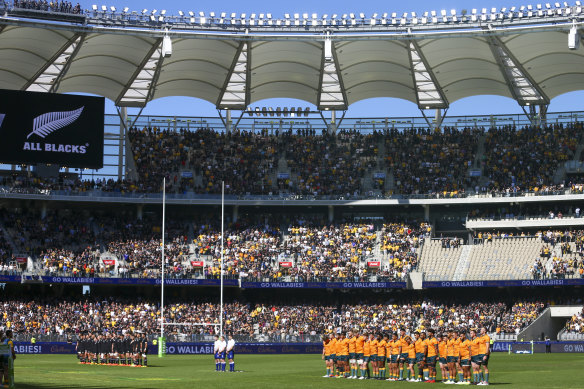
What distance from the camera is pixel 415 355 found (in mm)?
29031

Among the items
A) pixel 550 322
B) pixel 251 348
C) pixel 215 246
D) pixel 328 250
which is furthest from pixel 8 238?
pixel 550 322

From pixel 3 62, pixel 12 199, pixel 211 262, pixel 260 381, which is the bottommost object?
pixel 260 381

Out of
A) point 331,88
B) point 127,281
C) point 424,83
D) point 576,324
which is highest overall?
point 331,88

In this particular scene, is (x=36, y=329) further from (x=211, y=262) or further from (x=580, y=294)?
(x=580, y=294)

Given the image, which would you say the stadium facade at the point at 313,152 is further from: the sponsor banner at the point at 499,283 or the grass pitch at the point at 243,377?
the grass pitch at the point at 243,377

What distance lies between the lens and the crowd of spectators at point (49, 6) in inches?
2196

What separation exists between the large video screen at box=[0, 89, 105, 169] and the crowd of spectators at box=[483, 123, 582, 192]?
30.9 metres

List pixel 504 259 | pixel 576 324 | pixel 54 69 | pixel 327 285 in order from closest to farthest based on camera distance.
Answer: pixel 576 324, pixel 327 285, pixel 504 259, pixel 54 69

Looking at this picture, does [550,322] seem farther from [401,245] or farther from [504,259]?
[401,245]

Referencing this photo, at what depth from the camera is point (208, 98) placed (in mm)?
71625

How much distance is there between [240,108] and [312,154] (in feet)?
23.7

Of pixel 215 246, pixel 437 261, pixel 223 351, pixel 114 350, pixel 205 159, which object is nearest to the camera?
pixel 223 351

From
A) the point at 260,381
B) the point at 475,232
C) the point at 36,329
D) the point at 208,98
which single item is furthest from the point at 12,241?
the point at 260,381

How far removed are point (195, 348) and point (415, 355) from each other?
2916 cm
